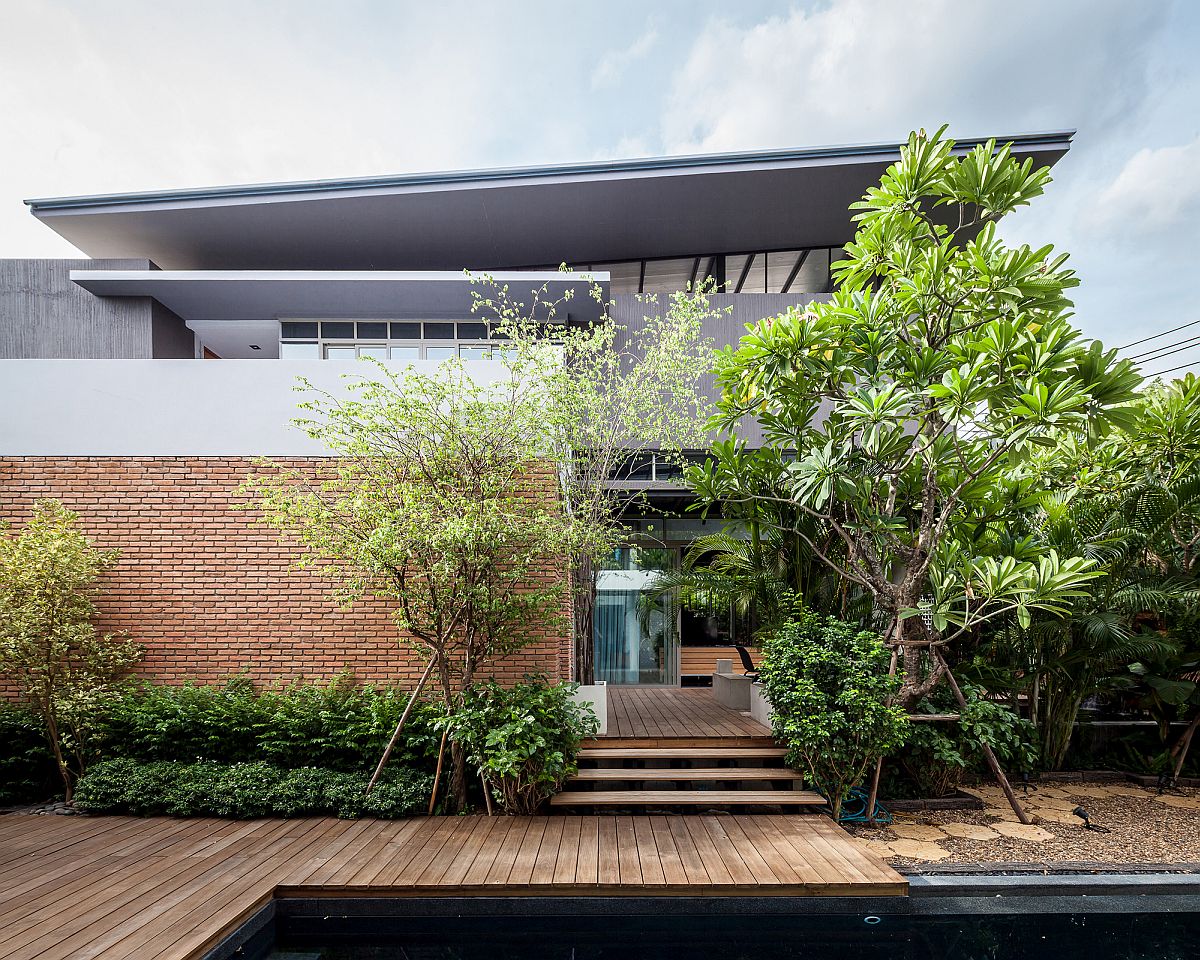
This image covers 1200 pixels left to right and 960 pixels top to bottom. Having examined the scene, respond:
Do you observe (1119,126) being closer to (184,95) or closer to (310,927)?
(184,95)

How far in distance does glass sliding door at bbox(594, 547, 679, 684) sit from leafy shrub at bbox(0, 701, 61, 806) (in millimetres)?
7015

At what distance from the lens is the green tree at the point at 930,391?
518 cm

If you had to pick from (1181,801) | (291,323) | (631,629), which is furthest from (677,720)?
(291,323)

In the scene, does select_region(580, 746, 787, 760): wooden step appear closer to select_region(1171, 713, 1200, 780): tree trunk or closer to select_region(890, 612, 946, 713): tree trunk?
select_region(890, 612, 946, 713): tree trunk

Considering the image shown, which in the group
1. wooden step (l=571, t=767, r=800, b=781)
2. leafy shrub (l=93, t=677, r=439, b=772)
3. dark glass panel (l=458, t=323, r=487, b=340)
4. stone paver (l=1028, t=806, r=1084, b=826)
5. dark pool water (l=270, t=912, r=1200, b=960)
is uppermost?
dark glass panel (l=458, t=323, r=487, b=340)

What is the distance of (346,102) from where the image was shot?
537 inches

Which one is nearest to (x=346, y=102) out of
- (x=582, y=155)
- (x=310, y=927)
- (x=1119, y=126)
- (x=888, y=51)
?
(x=582, y=155)

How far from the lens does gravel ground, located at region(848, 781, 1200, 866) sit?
507 cm

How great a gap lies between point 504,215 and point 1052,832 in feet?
32.6

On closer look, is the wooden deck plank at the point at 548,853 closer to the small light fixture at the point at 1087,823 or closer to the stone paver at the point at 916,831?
the stone paver at the point at 916,831

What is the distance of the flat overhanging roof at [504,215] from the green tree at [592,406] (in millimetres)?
1629

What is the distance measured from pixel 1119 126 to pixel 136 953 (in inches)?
1257

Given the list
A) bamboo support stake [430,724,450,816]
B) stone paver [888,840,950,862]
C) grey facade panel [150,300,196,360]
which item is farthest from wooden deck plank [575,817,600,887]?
grey facade panel [150,300,196,360]

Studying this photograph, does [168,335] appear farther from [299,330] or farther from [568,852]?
[568,852]
